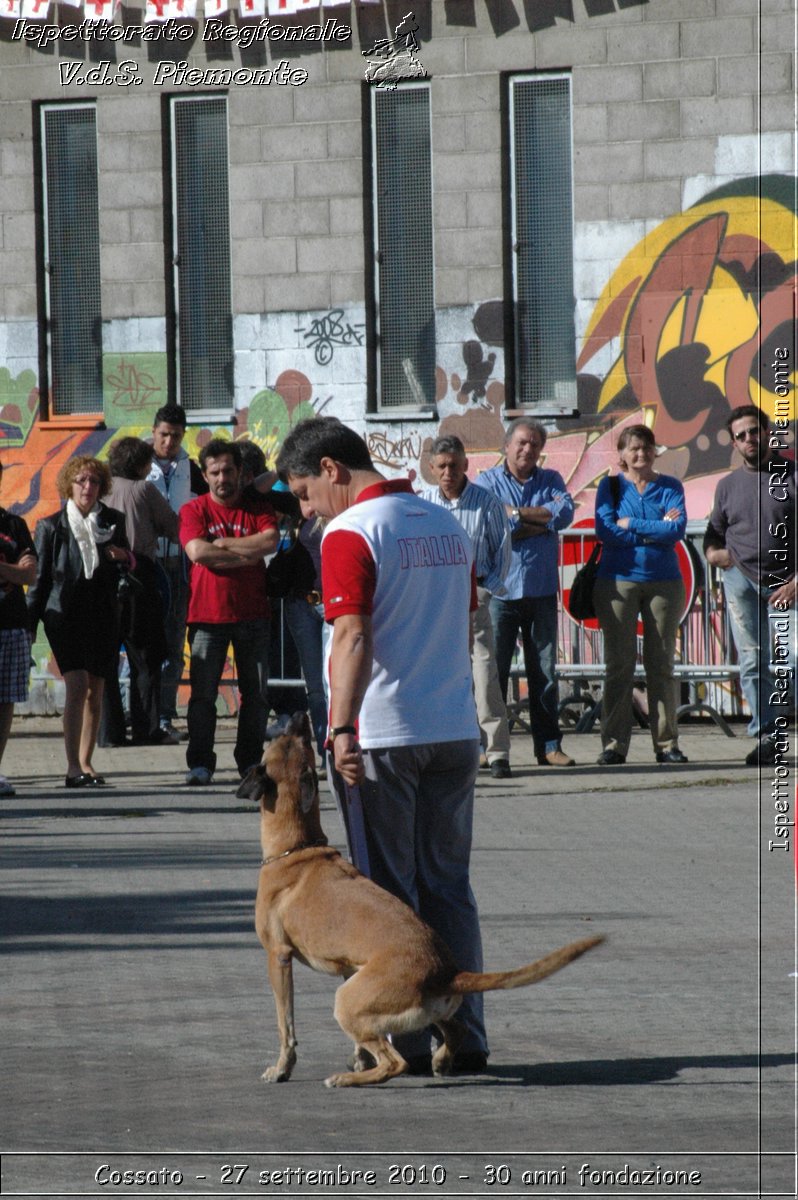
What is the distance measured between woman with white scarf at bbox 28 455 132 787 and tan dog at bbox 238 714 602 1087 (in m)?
6.16

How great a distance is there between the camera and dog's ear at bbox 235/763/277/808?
19.5 feet

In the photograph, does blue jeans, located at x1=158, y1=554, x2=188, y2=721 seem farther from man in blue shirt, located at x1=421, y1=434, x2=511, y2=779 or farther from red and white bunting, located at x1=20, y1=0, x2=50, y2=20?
red and white bunting, located at x1=20, y1=0, x2=50, y2=20

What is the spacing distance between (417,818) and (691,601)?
8.94 meters

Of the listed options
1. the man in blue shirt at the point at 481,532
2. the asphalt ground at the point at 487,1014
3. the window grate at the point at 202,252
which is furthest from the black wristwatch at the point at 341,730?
the window grate at the point at 202,252

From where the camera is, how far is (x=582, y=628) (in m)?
14.9

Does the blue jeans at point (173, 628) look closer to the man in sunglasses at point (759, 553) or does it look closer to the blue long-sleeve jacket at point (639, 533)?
A: the blue long-sleeve jacket at point (639, 533)

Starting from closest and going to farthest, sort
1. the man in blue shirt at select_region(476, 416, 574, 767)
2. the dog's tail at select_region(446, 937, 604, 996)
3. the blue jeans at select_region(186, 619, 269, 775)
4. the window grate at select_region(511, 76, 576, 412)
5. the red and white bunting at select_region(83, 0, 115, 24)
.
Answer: the dog's tail at select_region(446, 937, 604, 996) < the blue jeans at select_region(186, 619, 269, 775) < the man in blue shirt at select_region(476, 416, 574, 767) < the window grate at select_region(511, 76, 576, 412) < the red and white bunting at select_region(83, 0, 115, 24)

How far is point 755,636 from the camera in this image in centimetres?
1268

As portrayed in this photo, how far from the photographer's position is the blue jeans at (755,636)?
41.5 ft

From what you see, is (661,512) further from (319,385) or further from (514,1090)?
(514,1090)

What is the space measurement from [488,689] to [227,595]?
1786mm

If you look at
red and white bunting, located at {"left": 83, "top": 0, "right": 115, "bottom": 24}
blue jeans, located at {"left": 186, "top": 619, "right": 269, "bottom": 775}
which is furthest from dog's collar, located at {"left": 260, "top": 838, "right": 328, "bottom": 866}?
red and white bunting, located at {"left": 83, "top": 0, "right": 115, "bottom": 24}

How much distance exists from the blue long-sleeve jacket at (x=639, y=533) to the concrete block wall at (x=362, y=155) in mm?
4020

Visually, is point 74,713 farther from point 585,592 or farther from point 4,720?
point 585,592
